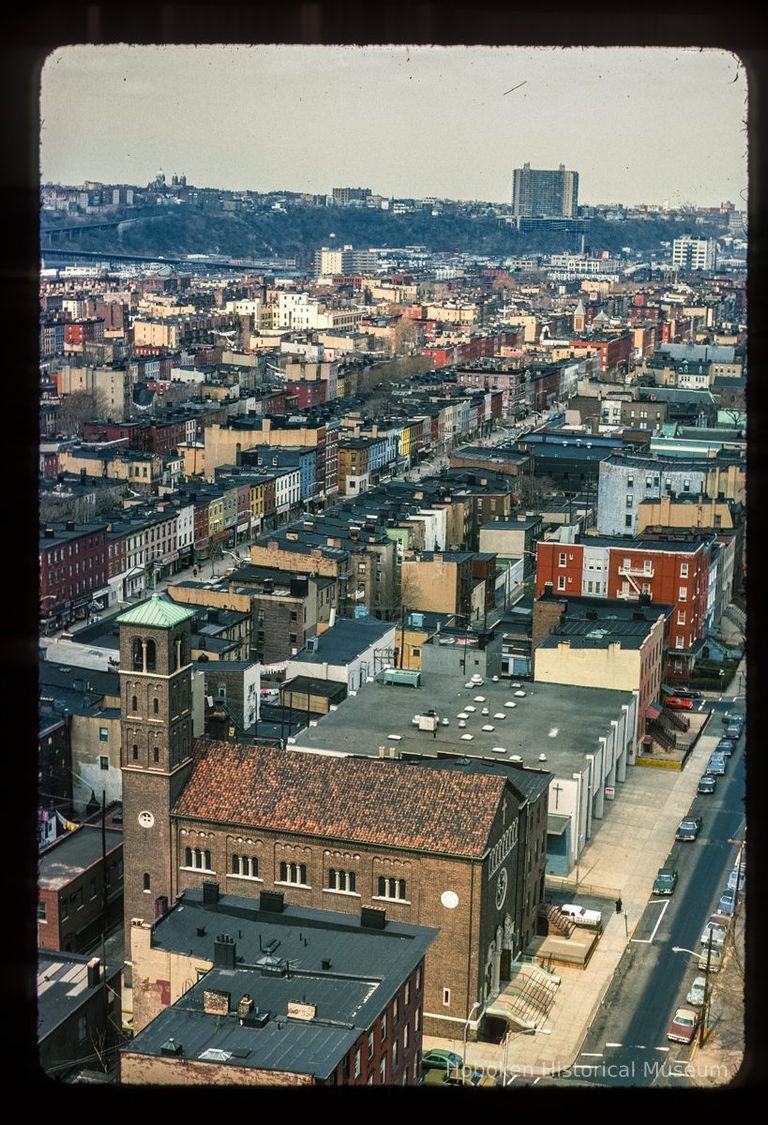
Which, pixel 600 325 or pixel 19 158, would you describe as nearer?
pixel 19 158

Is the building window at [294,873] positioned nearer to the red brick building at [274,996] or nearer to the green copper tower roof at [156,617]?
the red brick building at [274,996]

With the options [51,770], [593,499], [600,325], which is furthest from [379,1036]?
[600,325]

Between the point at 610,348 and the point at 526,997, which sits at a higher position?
the point at 610,348

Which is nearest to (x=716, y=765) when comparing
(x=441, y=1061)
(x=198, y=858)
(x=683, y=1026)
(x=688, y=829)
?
(x=688, y=829)

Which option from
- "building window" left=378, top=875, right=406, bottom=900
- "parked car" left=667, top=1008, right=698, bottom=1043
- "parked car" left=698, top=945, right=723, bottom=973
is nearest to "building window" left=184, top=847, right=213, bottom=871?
"building window" left=378, top=875, right=406, bottom=900

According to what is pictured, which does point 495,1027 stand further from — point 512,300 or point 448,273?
point 448,273

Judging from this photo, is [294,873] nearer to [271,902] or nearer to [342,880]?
[342,880]

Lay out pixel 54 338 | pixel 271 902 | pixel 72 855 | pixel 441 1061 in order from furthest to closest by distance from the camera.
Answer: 1. pixel 54 338
2. pixel 72 855
3. pixel 271 902
4. pixel 441 1061

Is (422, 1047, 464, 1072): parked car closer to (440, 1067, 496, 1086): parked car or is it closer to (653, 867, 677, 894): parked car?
(440, 1067, 496, 1086): parked car
